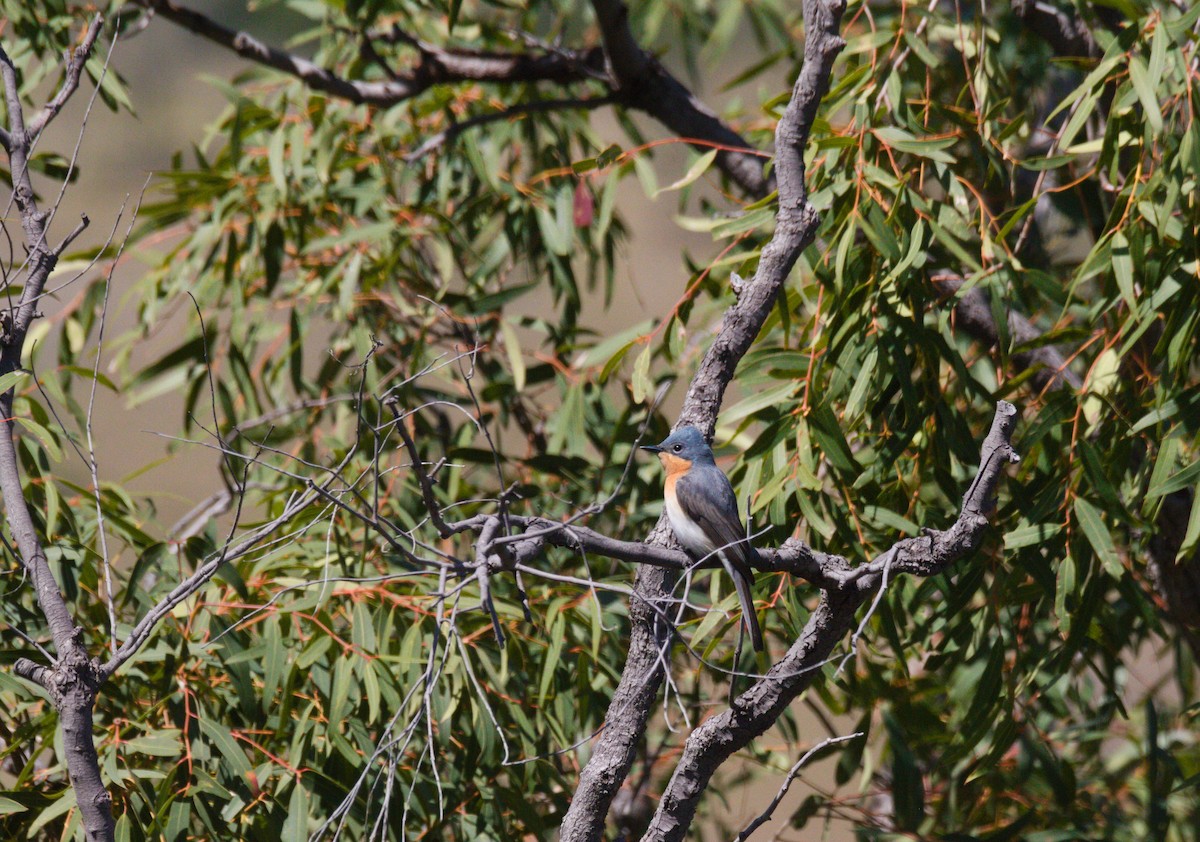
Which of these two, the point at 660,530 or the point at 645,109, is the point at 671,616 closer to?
the point at 660,530

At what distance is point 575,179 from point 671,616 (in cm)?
152

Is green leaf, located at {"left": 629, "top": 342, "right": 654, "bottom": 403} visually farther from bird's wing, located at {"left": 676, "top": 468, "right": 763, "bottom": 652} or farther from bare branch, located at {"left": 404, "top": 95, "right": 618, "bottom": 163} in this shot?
bare branch, located at {"left": 404, "top": 95, "right": 618, "bottom": 163}

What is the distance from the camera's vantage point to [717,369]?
178 cm

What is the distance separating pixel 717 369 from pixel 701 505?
0.27m

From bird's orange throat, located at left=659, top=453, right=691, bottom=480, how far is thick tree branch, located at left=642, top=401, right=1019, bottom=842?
0.45 metres

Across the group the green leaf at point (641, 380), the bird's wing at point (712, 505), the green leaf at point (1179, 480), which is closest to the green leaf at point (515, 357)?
the green leaf at point (641, 380)

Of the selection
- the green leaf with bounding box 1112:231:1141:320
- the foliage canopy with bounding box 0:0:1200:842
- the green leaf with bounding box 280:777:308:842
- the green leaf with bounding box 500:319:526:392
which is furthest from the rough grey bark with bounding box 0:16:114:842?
the green leaf with bounding box 1112:231:1141:320

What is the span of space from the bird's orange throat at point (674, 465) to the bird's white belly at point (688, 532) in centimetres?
9

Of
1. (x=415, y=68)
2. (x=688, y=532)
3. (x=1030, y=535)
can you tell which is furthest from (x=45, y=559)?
(x=415, y=68)

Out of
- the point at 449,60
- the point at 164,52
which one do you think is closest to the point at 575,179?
the point at 449,60

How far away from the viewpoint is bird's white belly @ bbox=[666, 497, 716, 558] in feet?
6.01

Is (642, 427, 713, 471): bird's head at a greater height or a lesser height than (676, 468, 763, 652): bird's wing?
greater

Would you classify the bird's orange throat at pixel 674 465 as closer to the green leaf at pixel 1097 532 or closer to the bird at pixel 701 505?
the bird at pixel 701 505

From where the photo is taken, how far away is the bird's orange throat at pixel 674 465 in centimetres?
200
